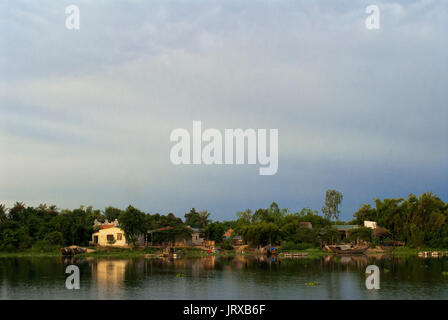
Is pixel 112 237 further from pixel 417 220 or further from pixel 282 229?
pixel 417 220

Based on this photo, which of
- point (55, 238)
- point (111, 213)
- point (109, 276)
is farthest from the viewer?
point (111, 213)

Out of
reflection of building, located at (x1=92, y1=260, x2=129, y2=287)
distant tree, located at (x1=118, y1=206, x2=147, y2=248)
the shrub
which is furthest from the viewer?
the shrub

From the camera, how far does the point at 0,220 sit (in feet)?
223

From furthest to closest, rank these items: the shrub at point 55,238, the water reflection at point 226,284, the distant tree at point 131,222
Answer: the shrub at point 55,238 → the distant tree at point 131,222 → the water reflection at point 226,284

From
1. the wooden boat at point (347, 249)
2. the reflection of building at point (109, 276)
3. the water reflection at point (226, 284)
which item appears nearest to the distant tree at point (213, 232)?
the wooden boat at point (347, 249)

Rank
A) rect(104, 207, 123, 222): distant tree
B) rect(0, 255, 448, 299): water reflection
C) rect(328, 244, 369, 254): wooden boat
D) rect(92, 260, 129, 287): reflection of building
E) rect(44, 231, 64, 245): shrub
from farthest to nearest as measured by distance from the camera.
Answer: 1. rect(104, 207, 123, 222): distant tree
2. rect(44, 231, 64, 245): shrub
3. rect(328, 244, 369, 254): wooden boat
4. rect(92, 260, 129, 287): reflection of building
5. rect(0, 255, 448, 299): water reflection

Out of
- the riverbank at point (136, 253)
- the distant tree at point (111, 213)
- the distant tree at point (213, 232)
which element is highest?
the distant tree at point (111, 213)

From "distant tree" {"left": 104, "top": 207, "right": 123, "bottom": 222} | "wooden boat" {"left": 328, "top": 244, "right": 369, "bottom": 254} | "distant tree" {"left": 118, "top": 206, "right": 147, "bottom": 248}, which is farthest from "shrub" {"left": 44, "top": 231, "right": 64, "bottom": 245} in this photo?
"wooden boat" {"left": 328, "top": 244, "right": 369, "bottom": 254}

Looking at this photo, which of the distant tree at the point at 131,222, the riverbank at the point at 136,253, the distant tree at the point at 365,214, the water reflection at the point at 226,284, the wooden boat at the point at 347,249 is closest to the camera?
the water reflection at the point at 226,284

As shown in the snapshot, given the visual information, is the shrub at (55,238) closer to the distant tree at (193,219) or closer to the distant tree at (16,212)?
the distant tree at (16,212)

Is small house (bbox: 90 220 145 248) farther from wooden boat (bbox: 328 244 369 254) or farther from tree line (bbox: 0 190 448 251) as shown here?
wooden boat (bbox: 328 244 369 254)

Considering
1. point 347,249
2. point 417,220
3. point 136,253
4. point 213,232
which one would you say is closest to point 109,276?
point 136,253
